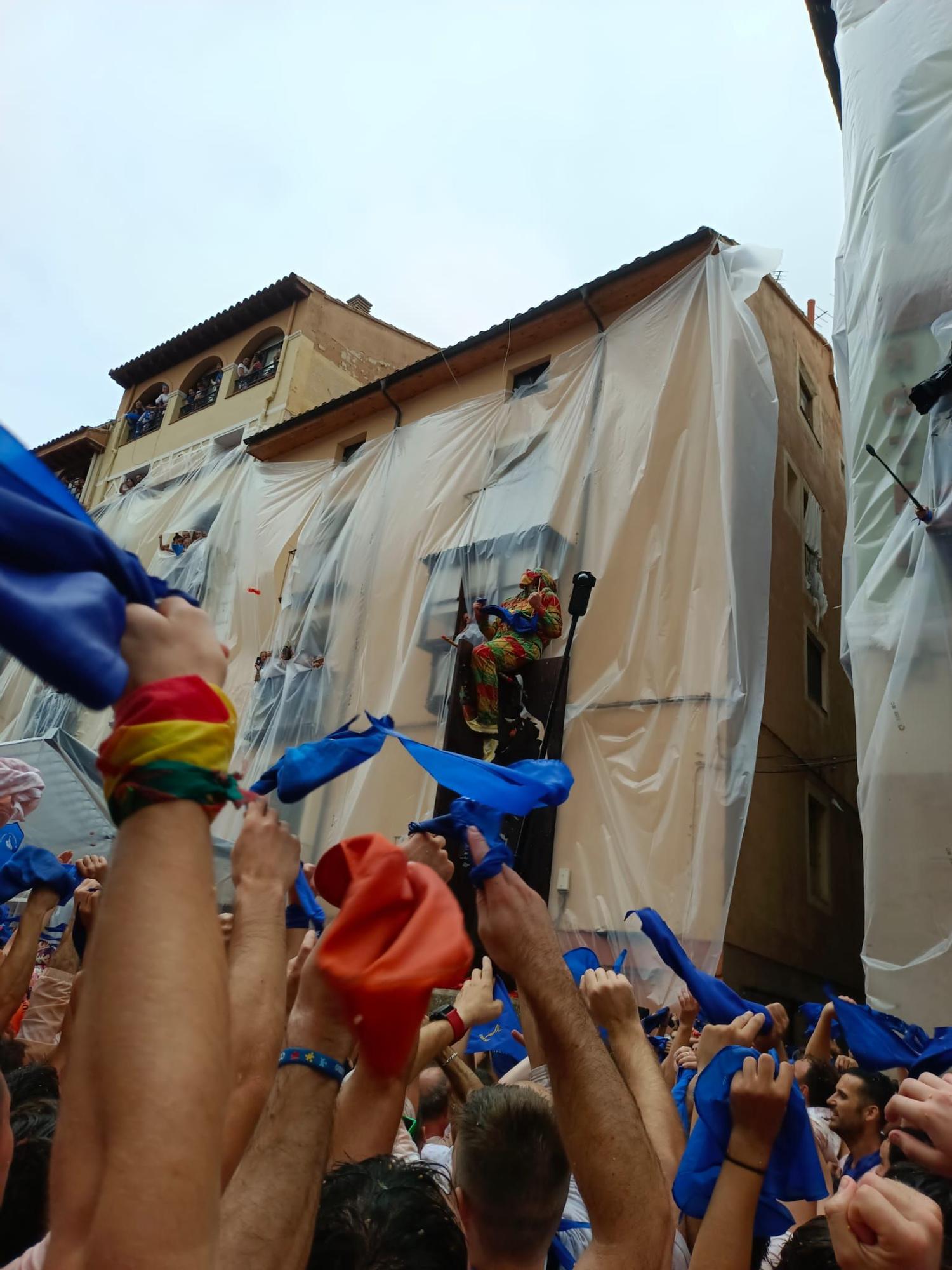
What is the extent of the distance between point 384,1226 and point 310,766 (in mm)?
875

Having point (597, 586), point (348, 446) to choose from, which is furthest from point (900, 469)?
point (348, 446)

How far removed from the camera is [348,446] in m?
14.3

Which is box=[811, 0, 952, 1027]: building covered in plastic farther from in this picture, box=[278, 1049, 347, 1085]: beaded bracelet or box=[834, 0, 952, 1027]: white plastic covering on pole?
box=[278, 1049, 347, 1085]: beaded bracelet

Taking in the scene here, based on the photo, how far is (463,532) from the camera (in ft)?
32.4

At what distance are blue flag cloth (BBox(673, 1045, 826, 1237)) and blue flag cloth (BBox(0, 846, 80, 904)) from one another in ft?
7.79

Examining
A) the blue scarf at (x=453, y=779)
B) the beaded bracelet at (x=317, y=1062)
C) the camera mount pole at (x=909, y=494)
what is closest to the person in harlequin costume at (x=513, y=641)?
the camera mount pole at (x=909, y=494)

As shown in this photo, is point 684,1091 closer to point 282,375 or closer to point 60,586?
point 60,586

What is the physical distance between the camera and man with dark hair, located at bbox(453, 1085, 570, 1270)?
1.42m

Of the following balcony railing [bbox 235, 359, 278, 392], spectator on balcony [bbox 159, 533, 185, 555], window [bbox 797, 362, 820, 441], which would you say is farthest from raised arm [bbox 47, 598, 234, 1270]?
balcony railing [bbox 235, 359, 278, 392]

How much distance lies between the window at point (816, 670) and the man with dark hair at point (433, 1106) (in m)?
9.14

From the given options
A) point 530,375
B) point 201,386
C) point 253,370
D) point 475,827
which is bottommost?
point 475,827

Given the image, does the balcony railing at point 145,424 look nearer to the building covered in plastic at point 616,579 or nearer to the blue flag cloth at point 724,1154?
the building covered in plastic at point 616,579

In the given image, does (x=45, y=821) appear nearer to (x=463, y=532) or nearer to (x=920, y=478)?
(x=463, y=532)

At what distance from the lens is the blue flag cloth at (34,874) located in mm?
3332
